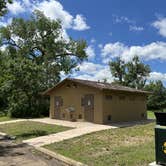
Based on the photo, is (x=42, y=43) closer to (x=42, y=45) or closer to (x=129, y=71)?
(x=42, y=45)

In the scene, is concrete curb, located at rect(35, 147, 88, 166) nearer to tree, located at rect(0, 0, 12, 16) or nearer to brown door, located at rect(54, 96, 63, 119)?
tree, located at rect(0, 0, 12, 16)

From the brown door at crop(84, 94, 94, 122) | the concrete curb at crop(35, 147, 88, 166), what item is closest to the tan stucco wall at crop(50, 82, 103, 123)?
the brown door at crop(84, 94, 94, 122)

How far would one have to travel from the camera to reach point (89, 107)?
1816 cm

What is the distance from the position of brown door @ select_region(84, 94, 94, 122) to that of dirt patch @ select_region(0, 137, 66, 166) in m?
8.02

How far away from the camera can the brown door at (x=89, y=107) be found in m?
17.9

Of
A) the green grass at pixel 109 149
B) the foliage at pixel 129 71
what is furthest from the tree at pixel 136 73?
the green grass at pixel 109 149

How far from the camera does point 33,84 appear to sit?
23.5 m

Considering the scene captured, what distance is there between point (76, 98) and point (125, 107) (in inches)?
150

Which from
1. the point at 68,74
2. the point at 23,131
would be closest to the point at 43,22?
the point at 68,74

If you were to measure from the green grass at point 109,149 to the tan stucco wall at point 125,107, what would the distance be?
5865mm

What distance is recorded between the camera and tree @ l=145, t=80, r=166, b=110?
4447cm

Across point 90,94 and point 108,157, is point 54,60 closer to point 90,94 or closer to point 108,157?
point 90,94

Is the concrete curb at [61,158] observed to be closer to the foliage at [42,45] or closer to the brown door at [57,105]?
the brown door at [57,105]

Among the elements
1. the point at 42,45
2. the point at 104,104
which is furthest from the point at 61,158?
the point at 42,45
